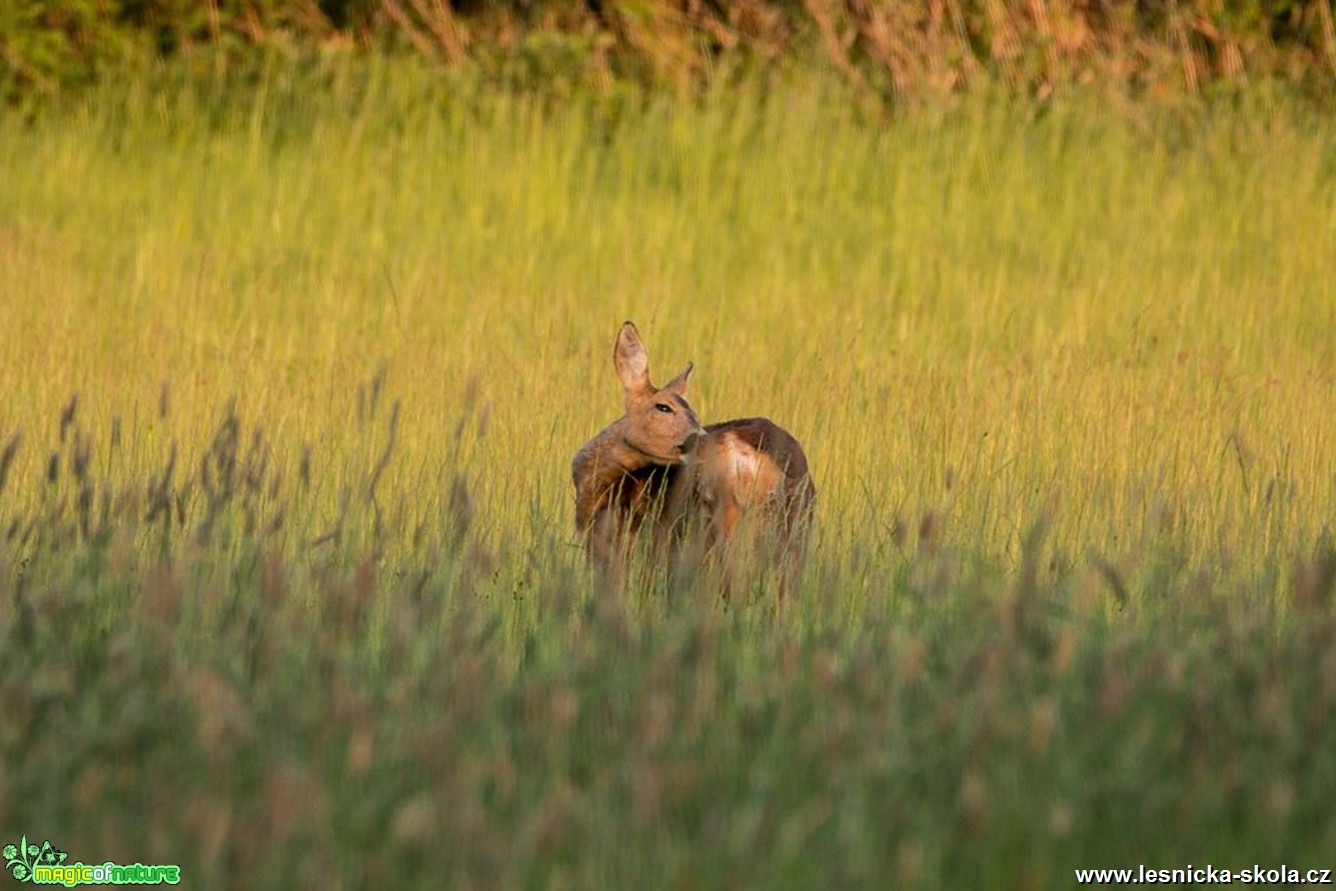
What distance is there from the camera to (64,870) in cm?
326

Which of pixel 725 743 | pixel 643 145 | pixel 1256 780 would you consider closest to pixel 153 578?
pixel 725 743

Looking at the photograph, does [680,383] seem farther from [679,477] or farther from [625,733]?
[625,733]

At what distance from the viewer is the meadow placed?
3469 mm

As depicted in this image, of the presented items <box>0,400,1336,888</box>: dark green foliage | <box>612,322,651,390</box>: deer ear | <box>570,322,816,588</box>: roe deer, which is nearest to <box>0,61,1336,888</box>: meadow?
<box>0,400,1336,888</box>: dark green foliage

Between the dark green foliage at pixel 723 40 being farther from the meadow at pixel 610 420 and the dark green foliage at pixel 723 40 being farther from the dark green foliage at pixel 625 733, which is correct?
the dark green foliage at pixel 625 733

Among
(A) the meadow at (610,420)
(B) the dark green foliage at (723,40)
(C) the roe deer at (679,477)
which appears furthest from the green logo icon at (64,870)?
(B) the dark green foliage at (723,40)

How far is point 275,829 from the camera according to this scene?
2.89 metres

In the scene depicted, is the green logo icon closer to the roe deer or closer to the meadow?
the meadow

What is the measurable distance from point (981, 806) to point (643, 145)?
9077mm

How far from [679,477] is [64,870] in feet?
8.39

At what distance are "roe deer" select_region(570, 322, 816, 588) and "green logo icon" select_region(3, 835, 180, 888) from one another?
203 cm

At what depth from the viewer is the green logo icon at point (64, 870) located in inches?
125

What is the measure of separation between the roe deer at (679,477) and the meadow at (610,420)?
180 millimetres

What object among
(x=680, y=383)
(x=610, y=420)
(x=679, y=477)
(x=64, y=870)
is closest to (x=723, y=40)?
(x=610, y=420)
